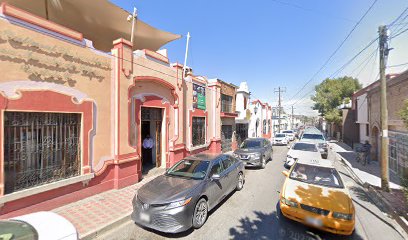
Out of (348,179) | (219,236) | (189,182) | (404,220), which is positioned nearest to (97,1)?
(189,182)

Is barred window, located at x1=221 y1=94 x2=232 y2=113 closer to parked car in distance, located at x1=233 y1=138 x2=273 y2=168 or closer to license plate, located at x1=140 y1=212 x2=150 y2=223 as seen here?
parked car in distance, located at x1=233 y1=138 x2=273 y2=168

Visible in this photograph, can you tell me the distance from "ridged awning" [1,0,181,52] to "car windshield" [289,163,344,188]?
10226 millimetres

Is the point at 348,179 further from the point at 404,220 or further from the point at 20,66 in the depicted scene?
the point at 20,66

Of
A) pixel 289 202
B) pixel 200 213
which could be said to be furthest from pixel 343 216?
pixel 200 213

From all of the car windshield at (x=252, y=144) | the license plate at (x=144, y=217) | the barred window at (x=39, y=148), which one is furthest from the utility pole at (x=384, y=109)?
the barred window at (x=39, y=148)

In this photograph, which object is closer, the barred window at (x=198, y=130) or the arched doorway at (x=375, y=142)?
the barred window at (x=198, y=130)

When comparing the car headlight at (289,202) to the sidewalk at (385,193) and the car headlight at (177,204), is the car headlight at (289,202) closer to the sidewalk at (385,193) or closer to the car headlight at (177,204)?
the car headlight at (177,204)

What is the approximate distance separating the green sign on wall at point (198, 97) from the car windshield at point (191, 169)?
21.0ft

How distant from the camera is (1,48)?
4.51m

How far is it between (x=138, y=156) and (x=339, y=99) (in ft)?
106

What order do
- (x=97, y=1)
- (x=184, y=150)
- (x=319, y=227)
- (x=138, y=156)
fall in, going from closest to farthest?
(x=319, y=227)
(x=138, y=156)
(x=97, y=1)
(x=184, y=150)

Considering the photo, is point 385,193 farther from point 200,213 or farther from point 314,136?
point 314,136

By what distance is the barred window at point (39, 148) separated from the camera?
4.75 m

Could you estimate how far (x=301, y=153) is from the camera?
10484mm
